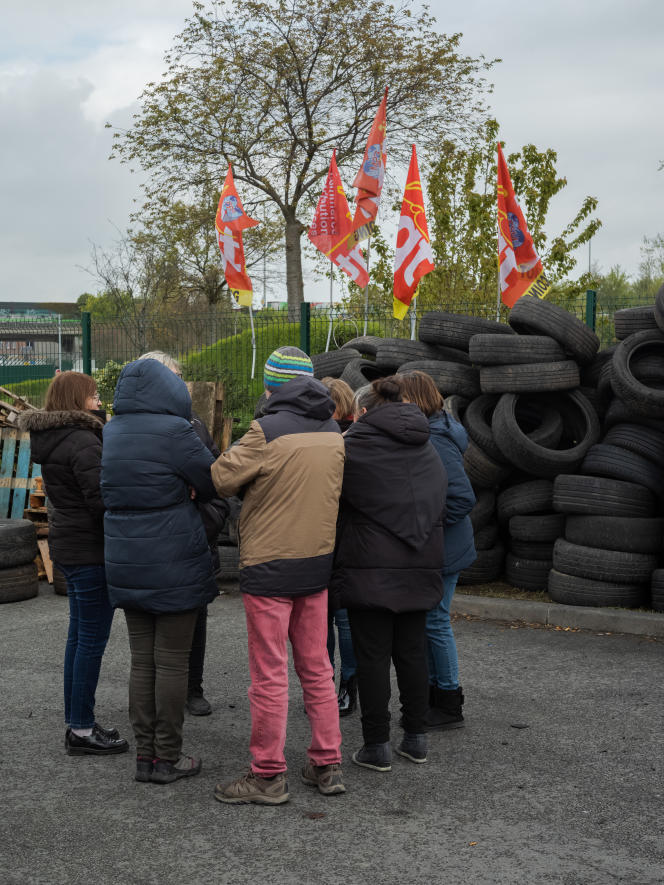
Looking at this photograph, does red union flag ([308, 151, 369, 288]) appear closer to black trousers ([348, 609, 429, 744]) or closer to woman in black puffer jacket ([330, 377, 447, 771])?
woman in black puffer jacket ([330, 377, 447, 771])

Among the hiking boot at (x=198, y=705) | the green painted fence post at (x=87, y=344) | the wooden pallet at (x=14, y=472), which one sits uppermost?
the green painted fence post at (x=87, y=344)

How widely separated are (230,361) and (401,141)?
1740 cm

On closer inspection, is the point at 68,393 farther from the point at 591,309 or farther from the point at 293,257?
the point at 293,257

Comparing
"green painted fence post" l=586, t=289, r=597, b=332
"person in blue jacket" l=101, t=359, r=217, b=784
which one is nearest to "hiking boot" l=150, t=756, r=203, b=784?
"person in blue jacket" l=101, t=359, r=217, b=784

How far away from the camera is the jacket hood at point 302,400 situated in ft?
14.1

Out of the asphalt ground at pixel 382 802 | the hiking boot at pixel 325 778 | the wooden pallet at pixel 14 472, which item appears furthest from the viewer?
the wooden pallet at pixel 14 472

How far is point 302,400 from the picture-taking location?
4293 mm

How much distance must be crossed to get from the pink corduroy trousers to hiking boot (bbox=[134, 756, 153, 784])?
21.7 inches

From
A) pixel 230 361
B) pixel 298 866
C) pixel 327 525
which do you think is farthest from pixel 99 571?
pixel 230 361

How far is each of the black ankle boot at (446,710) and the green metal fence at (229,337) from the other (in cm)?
651

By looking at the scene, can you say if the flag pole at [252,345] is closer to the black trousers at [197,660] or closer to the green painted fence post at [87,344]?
the green painted fence post at [87,344]

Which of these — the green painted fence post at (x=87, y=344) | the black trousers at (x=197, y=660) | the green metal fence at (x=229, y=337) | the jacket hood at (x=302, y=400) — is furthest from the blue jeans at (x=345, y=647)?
the green painted fence post at (x=87, y=344)

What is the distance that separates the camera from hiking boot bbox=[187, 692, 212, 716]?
17.8 feet

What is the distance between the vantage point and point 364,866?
141 inches
